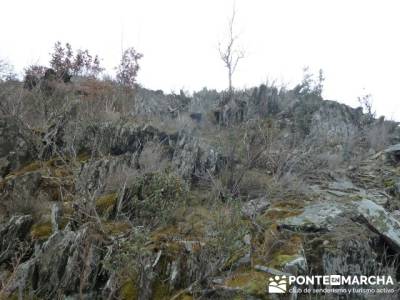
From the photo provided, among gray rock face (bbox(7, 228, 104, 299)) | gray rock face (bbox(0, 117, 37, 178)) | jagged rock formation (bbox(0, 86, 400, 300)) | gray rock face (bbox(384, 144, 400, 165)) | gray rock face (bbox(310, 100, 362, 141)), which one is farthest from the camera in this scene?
gray rock face (bbox(310, 100, 362, 141))

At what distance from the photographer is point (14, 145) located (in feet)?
25.5

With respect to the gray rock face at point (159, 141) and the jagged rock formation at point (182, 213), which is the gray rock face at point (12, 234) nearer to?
the jagged rock formation at point (182, 213)

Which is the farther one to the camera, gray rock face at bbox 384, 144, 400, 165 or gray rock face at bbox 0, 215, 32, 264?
gray rock face at bbox 384, 144, 400, 165

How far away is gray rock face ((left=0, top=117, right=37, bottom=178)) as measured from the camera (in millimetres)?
7508

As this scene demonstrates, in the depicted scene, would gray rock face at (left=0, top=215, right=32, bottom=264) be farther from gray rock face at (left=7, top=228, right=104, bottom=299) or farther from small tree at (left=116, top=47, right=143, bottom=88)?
small tree at (left=116, top=47, right=143, bottom=88)

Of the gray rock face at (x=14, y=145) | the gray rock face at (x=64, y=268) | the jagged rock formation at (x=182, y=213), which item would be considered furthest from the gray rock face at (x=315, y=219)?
the gray rock face at (x=14, y=145)

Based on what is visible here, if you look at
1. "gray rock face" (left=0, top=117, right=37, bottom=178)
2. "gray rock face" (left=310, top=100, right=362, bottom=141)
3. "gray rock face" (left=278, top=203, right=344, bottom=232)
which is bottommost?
"gray rock face" (left=278, top=203, right=344, bottom=232)

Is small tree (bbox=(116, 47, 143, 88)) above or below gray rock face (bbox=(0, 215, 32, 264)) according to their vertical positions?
above

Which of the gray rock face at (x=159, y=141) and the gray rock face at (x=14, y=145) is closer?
the gray rock face at (x=159, y=141)

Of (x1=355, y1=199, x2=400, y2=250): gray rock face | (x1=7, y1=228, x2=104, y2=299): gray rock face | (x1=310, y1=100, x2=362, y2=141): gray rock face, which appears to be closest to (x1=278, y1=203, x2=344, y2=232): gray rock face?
(x1=355, y1=199, x2=400, y2=250): gray rock face

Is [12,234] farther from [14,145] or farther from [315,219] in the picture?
[315,219]

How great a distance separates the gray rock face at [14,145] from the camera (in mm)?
7508

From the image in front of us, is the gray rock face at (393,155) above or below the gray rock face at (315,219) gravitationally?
above

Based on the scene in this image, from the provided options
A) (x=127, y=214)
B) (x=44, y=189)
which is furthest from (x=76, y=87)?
(x=127, y=214)
